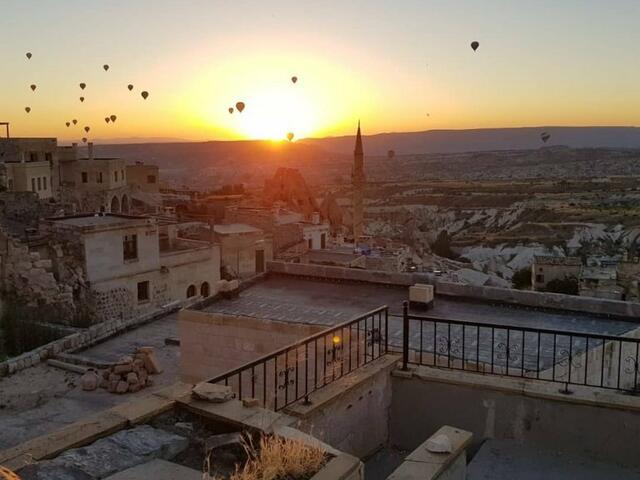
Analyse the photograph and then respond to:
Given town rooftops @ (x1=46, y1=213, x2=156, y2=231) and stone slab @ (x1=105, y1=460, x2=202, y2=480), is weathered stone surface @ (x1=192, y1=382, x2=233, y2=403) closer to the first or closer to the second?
stone slab @ (x1=105, y1=460, x2=202, y2=480)

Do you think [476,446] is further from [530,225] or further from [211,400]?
[530,225]

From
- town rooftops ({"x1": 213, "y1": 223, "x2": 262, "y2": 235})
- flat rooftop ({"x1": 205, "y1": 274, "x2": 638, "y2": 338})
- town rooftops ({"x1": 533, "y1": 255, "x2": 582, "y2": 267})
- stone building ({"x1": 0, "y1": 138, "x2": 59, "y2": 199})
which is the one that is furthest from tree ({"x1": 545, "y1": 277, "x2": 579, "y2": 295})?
stone building ({"x1": 0, "y1": 138, "x2": 59, "y2": 199})

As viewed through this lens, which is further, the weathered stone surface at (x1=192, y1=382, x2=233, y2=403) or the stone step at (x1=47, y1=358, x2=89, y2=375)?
the stone step at (x1=47, y1=358, x2=89, y2=375)

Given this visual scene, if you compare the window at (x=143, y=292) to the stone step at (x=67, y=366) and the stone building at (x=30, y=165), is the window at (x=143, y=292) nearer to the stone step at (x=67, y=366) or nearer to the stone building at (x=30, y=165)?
the stone step at (x=67, y=366)

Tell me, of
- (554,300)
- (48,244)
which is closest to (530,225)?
(48,244)

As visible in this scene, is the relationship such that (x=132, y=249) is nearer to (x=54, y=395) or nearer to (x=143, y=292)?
(x=143, y=292)

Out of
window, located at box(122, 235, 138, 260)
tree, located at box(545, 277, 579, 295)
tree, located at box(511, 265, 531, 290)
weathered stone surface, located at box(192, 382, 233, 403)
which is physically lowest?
tree, located at box(511, 265, 531, 290)
